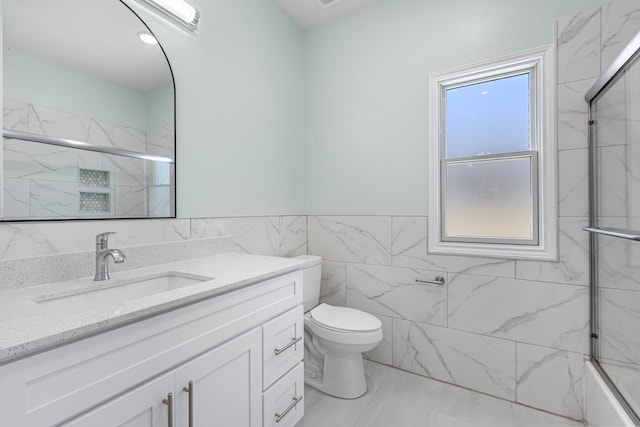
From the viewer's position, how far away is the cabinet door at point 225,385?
91 cm

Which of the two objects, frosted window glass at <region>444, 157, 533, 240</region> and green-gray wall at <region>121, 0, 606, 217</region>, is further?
frosted window glass at <region>444, 157, 533, 240</region>

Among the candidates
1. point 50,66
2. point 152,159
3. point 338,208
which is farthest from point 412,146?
point 50,66

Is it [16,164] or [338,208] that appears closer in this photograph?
[16,164]

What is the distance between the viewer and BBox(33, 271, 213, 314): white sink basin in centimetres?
98

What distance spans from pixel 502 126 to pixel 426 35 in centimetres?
82

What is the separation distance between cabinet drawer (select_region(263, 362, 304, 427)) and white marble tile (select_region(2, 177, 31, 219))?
1157mm

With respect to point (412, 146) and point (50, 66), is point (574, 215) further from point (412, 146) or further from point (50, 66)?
point (50, 66)

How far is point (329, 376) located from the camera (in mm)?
1878

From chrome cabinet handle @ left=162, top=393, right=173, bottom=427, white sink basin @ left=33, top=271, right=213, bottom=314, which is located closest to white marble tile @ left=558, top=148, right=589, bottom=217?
white sink basin @ left=33, top=271, right=213, bottom=314

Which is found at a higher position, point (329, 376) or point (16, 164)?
point (16, 164)

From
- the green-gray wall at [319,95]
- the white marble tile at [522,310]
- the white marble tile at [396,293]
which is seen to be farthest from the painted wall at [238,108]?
the white marble tile at [522,310]

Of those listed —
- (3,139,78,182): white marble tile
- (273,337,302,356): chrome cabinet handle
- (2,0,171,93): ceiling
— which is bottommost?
(273,337,302,356): chrome cabinet handle

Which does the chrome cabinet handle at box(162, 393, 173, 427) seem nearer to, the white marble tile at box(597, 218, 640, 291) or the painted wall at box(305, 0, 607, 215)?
the painted wall at box(305, 0, 607, 215)

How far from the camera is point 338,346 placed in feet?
5.85
